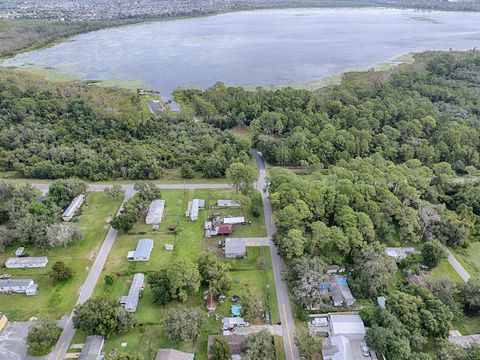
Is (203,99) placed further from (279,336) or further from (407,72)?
(279,336)

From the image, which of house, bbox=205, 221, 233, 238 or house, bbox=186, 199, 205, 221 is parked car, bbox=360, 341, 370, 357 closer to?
house, bbox=205, 221, 233, 238

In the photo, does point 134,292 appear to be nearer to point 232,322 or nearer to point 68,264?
point 68,264

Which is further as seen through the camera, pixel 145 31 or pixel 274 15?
pixel 274 15

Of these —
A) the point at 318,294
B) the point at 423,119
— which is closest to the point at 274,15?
the point at 423,119

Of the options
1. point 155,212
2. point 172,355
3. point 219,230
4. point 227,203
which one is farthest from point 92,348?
point 227,203

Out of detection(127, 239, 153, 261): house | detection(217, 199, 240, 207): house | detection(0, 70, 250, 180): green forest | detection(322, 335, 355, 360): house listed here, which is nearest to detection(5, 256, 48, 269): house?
detection(127, 239, 153, 261): house

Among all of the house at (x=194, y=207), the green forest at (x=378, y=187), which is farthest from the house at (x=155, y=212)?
the green forest at (x=378, y=187)

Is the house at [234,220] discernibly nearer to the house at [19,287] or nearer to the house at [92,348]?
the house at [92,348]

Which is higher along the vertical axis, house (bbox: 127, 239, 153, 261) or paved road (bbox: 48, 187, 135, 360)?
house (bbox: 127, 239, 153, 261)
